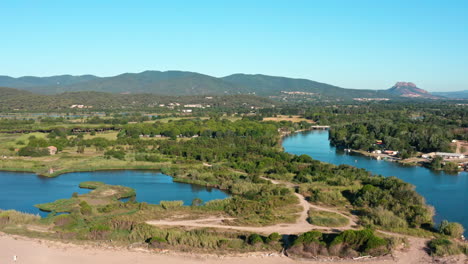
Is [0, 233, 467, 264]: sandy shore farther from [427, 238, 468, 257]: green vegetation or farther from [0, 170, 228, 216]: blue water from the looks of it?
[0, 170, 228, 216]: blue water

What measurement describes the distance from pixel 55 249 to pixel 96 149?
968 inches

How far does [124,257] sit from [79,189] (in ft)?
40.9

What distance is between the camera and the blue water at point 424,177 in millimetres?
23938

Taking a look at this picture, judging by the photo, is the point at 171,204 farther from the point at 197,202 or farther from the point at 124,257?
the point at 124,257

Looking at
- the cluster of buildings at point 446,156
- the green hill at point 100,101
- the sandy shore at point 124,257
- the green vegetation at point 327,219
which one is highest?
the green hill at point 100,101

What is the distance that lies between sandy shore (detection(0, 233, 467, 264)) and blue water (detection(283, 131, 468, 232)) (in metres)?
6.20

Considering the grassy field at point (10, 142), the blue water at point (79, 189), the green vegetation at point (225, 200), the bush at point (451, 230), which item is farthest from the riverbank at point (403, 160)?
the grassy field at point (10, 142)

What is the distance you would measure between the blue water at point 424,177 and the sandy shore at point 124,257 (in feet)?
20.3

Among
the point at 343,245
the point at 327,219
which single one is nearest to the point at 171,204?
the point at 327,219

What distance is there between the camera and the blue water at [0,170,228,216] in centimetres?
2516

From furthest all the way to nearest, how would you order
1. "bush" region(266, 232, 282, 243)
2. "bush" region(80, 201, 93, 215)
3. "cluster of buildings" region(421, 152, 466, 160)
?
"cluster of buildings" region(421, 152, 466, 160) → "bush" region(80, 201, 93, 215) → "bush" region(266, 232, 282, 243)

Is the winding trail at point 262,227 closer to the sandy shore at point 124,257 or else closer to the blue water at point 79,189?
the sandy shore at point 124,257

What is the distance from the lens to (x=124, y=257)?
655 inches

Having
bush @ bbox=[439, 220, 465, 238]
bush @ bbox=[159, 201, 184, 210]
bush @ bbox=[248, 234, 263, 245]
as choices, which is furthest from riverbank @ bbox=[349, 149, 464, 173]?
bush @ bbox=[248, 234, 263, 245]
